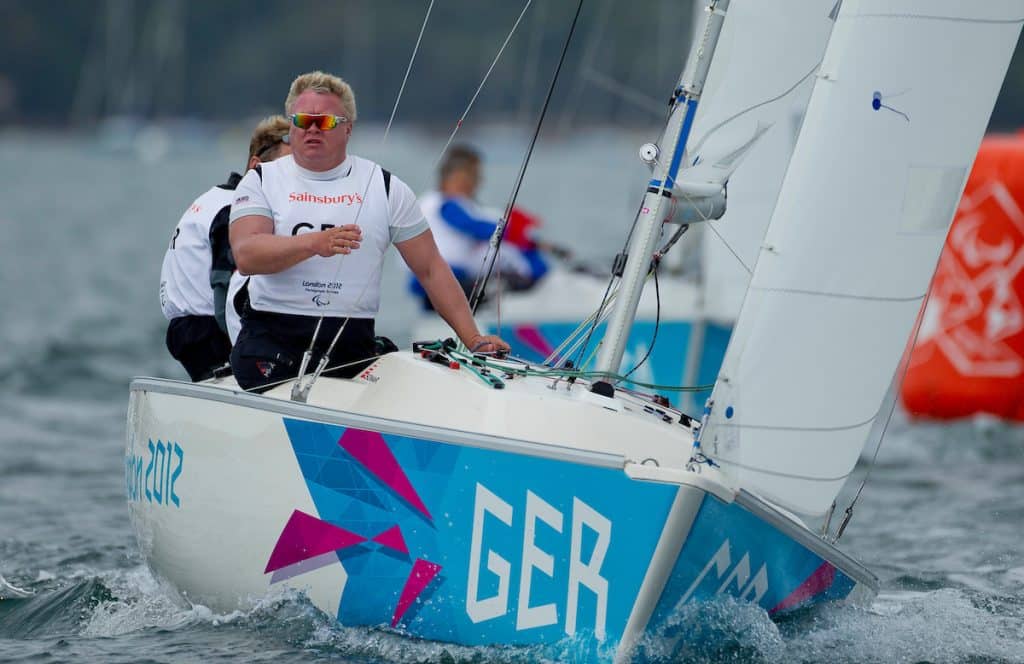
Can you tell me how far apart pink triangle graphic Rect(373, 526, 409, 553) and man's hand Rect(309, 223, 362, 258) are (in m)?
0.65

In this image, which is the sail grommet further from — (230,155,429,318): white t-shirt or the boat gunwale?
(230,155,429,318): white t-shirt

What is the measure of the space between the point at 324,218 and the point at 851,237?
127cm

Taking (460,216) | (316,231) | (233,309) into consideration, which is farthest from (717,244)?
(316,231)

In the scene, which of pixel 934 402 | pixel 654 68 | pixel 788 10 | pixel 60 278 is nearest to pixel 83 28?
pixel 654 68

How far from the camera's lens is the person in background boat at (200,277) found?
187 inches

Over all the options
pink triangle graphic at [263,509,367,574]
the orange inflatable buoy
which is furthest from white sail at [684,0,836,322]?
the orange inflatable buoy

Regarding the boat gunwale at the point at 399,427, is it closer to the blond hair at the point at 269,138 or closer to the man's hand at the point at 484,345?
the man's hand at the point at 484,345

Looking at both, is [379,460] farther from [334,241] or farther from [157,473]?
[157,473]

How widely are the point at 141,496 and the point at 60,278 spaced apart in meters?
14.9

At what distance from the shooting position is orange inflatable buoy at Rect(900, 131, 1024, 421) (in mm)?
9172

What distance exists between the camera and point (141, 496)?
4355mm

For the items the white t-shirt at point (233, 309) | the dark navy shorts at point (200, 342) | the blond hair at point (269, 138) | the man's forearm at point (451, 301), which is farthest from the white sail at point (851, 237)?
the dark navy shorts at point (200, 342)

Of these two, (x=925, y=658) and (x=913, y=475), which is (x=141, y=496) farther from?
(x=913, y=475)

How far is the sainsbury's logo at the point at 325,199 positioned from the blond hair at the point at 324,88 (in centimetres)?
20
